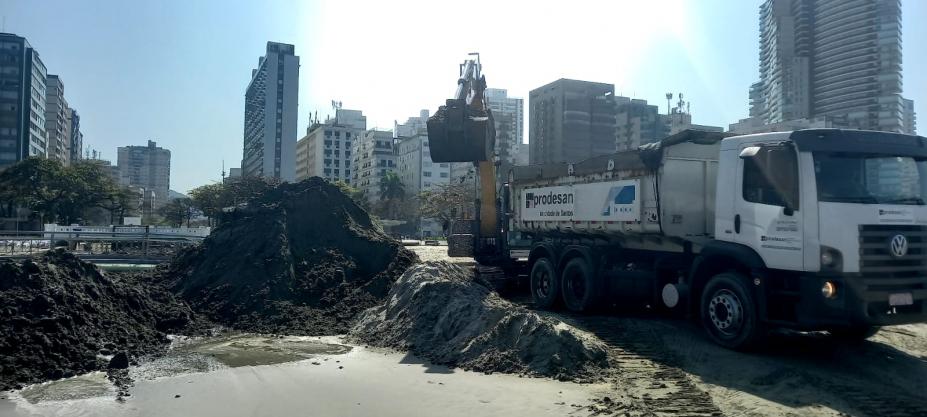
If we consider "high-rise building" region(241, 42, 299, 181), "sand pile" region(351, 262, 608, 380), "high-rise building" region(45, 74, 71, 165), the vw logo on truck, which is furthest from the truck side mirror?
"high-rise building" region(45, 74, 71, 165)

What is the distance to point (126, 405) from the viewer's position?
6949 millimetres

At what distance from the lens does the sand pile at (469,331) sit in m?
8.38

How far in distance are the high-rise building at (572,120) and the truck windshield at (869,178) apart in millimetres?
84241

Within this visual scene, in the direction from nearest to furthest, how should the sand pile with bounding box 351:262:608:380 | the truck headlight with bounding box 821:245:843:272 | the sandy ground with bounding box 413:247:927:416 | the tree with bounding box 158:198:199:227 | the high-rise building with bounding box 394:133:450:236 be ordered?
the sandy ground with bounding box 413:247:927:416 → the truck headlight with bounding box 821:245:843:272 → the sand pile with bounding box 351:262:608:380 → the tree with bounding box 158:198:199:227 → the high-rise building with bounding box 394:133:450:236

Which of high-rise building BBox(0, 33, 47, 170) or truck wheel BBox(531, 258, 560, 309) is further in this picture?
high-rise building BBox(0, 33, 47, 170)

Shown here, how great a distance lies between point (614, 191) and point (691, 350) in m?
3.66

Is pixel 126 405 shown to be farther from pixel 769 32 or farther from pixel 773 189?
pixel 769 32

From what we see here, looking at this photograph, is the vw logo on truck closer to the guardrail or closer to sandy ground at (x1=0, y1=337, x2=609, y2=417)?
sandy ground at (x1=0, y1=337, x2=609, y2=417)

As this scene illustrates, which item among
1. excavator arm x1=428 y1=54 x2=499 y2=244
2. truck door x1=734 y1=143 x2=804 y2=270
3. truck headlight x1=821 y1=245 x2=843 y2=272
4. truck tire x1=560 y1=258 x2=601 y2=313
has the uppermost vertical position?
excavator arm x1=428 y1=54 x2=499 y2=244

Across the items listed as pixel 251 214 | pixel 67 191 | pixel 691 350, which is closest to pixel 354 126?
pixel 67 191

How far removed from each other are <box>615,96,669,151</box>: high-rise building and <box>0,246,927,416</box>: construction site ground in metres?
109

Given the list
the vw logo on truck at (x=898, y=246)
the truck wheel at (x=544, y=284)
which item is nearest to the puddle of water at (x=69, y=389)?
the truck wheel at (x=544, y=284)

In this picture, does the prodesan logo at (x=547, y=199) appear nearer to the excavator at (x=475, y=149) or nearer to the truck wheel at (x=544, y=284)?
the truck wheel at (x=544, y=284)

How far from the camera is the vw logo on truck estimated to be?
779 cm
